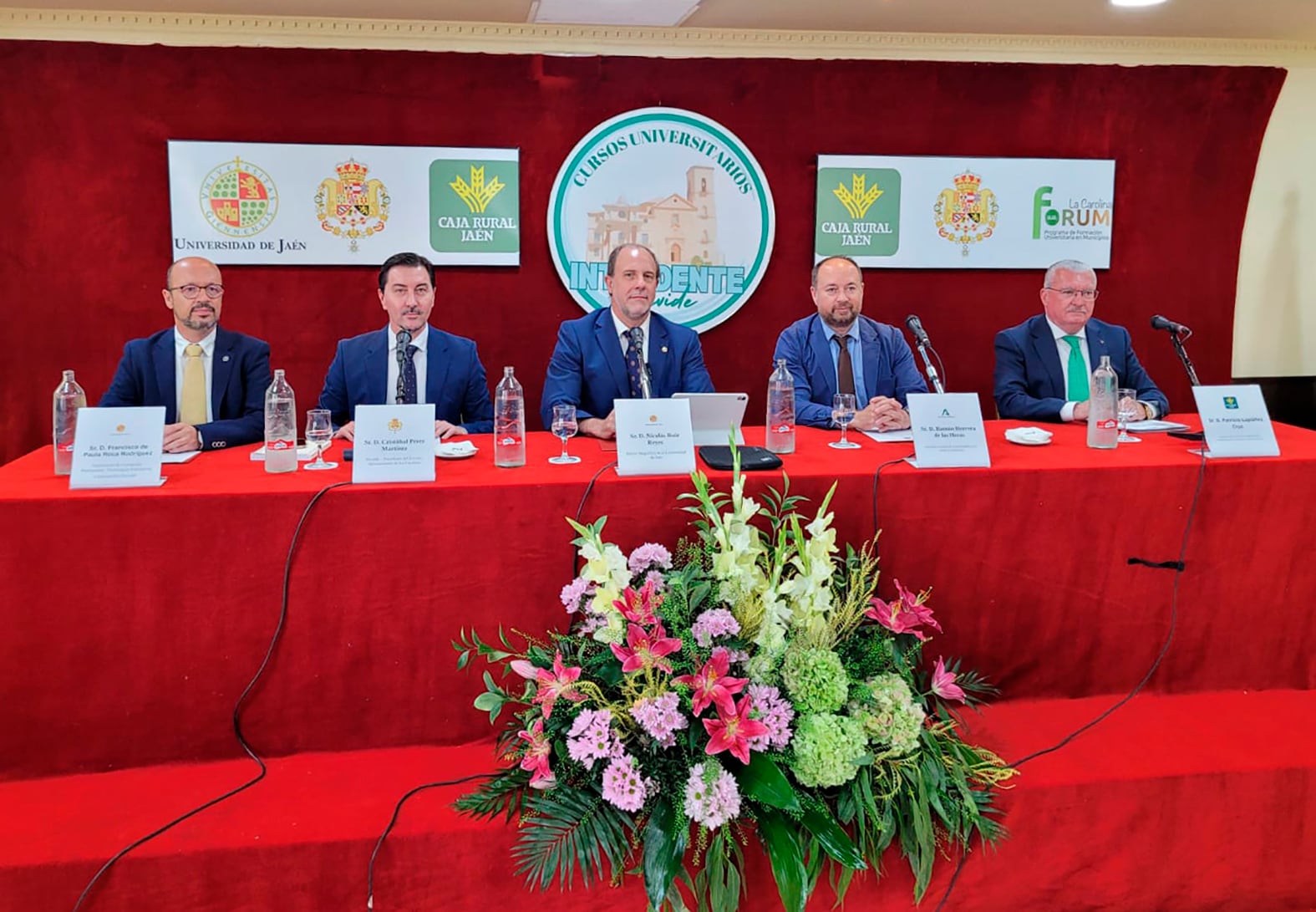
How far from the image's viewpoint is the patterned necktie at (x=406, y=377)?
2818 mm

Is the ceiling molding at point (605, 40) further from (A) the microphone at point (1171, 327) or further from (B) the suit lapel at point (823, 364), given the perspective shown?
(A) the microphone at point (1171, 327)

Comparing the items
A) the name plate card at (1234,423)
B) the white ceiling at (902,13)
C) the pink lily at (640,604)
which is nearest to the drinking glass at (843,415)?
the name plate card at (1234,423)

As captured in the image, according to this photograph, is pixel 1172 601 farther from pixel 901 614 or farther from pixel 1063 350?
pixel 1063 350

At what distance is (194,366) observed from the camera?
2740 millimetres

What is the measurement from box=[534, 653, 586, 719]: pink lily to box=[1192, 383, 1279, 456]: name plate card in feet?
4.66

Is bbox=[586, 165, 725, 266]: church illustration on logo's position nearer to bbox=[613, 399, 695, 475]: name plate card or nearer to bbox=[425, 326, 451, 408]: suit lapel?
bbox=[425, 326, 451, 408]: suit lapel

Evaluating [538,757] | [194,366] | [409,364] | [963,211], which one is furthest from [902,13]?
[538,757]

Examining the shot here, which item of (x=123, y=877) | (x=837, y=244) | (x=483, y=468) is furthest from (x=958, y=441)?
(x=837, y=244)

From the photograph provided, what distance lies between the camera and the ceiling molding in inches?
144

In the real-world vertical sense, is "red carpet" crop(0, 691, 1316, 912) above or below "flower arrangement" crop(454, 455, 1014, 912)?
below

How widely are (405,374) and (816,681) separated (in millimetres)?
1854

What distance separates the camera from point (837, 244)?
4125mm

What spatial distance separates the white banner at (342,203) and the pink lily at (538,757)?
9.40 ft

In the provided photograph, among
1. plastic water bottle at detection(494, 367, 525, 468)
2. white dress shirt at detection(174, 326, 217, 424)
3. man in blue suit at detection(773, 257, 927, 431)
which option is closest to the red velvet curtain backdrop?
man in blue suit at detection(773, 257, 927, 431)
